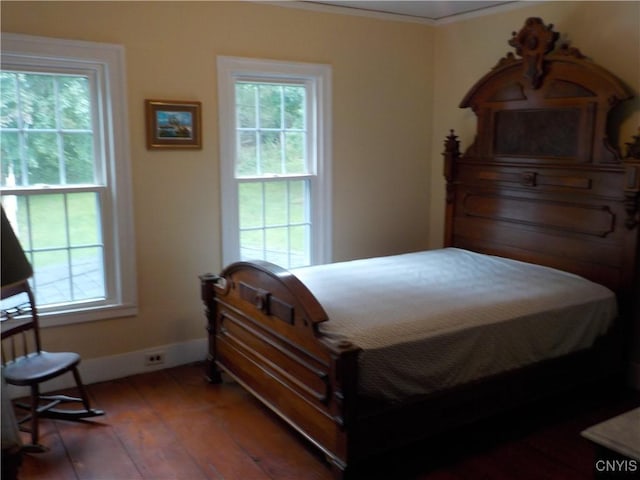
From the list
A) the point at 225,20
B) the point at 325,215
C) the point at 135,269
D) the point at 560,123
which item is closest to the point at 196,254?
the point at 135,269

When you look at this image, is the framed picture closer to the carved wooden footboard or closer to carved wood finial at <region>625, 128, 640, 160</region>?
the carved wooden footboard

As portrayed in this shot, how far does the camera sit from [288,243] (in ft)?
13.9

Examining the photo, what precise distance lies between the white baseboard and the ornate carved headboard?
201 centimetres

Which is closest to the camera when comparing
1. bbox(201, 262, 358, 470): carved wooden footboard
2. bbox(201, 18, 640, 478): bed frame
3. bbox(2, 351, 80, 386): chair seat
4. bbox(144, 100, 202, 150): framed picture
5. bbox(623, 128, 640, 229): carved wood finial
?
bbox(201, 262, 358, 470): carved wooden footboard

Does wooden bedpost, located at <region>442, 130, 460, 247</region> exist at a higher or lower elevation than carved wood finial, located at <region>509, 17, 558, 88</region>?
lower

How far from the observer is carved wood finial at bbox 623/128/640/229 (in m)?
3.09

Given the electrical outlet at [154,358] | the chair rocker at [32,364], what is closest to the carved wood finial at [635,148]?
the electrical outlet at [154,358]

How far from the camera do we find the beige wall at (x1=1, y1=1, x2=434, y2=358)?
3.45 m

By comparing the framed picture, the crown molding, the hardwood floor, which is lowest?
the hardwood floor

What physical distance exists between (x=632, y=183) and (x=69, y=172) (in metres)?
3.10

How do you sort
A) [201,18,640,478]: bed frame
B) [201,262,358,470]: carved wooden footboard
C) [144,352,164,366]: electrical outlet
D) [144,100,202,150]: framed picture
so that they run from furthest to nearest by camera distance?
[144,352,164,366]: electrical outlet → [144,100,202,150]: framed picture → [201,18,640,478]: bed frame → [201,262,358,470]: carved wooden footboard

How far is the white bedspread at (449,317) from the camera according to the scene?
2.50m

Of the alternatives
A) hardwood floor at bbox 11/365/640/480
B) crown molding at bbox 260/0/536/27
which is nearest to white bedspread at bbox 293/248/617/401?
hardwood floor at bbox 11/365/640/480

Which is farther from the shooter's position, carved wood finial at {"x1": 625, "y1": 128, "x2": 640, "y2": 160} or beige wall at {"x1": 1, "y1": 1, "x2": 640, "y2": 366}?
beige wall at {"x1": 1, "y1": 1, "x2": 640, "y2": 366}
